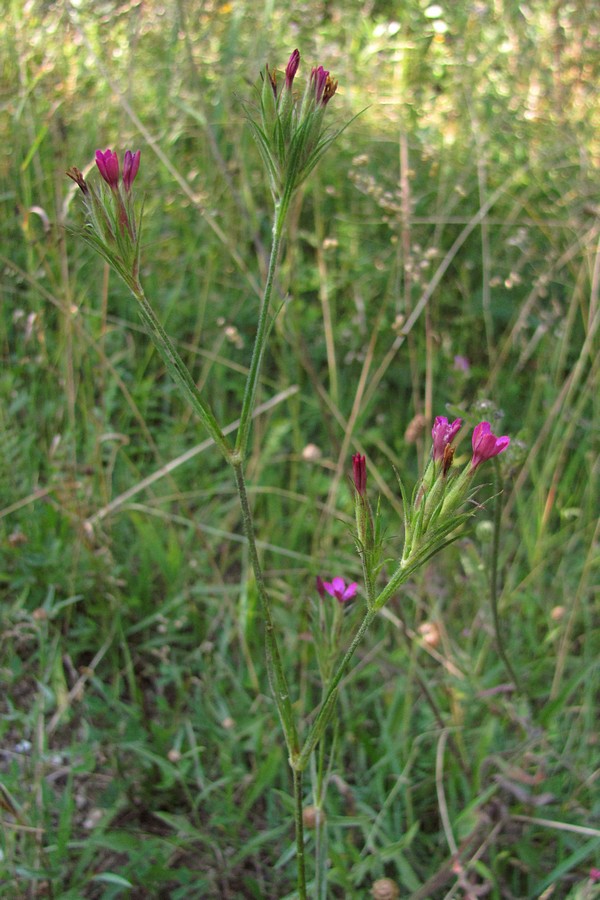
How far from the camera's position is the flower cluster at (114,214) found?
827mm

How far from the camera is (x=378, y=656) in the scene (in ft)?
5.56

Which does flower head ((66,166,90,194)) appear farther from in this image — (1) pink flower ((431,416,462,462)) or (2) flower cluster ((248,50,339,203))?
(1) pink flower ((431,416,462,462))

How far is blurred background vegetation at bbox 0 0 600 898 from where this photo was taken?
144 centimetres

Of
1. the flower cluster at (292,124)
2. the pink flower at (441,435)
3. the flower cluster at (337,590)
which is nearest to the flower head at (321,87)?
the flower cluster at (292,124)

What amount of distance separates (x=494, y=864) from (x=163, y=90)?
2376 mm

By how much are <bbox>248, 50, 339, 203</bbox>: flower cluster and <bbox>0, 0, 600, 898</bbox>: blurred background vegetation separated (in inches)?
9.2

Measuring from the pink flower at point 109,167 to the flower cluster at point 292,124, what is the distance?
15 centimetres

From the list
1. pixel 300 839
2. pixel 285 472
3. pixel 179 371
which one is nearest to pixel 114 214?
pixel 179 371

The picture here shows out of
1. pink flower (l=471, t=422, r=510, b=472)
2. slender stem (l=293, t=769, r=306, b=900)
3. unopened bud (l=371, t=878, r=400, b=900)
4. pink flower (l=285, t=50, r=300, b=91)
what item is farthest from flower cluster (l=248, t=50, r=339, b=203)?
unopened bud (l=371, t=878, r=400, b=900)

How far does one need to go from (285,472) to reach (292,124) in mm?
1413

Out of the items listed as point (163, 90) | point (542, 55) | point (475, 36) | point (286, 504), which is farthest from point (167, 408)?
point (542, 55)

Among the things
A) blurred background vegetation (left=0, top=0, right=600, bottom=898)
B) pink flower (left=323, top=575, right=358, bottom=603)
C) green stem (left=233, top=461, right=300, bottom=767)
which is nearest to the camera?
green stem (left=233, top=461, right=300, bottom=767)

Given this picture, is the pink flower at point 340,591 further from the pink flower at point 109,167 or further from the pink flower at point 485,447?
the pink flower at point 109,167

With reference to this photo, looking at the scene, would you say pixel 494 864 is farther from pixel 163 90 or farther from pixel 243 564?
pixel 163 90
